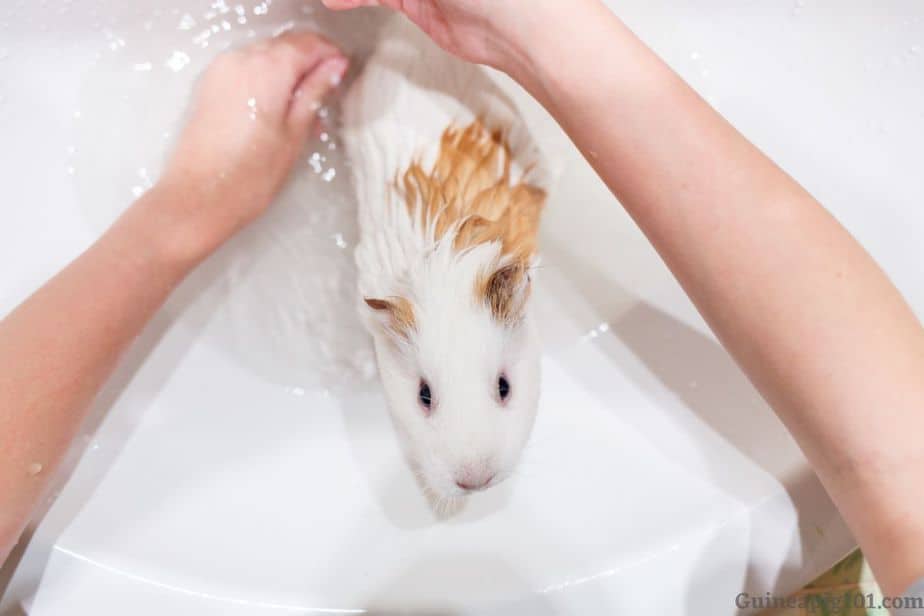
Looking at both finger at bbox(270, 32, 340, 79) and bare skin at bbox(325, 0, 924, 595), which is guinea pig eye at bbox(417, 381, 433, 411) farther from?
finger at bbox(270, 32, 340, 79)

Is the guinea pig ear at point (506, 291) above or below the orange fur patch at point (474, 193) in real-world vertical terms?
below

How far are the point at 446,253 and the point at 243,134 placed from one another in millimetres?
305

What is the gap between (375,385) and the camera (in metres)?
0.80

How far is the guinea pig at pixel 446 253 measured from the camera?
1.90 feet

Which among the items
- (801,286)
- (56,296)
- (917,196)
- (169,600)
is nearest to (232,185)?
(56,296)

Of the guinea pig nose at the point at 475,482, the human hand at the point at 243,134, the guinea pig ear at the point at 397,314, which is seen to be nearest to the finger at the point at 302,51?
the human hand at the point at 243,134

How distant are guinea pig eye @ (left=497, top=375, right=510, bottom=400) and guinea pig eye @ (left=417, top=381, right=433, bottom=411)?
56 mm

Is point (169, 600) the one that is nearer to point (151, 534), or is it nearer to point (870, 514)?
point (151, 534)

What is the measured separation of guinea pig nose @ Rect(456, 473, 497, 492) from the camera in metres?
0.58

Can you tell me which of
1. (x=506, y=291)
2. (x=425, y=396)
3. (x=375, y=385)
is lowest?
(x=375, y=385)

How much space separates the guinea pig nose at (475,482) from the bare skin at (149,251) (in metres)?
0.34

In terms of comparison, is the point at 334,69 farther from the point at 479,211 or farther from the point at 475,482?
the point at 475,482

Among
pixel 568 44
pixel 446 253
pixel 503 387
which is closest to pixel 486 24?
pixel 568 44

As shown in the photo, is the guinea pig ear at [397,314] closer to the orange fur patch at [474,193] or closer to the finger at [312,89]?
the orange fur patch at [474,193]
